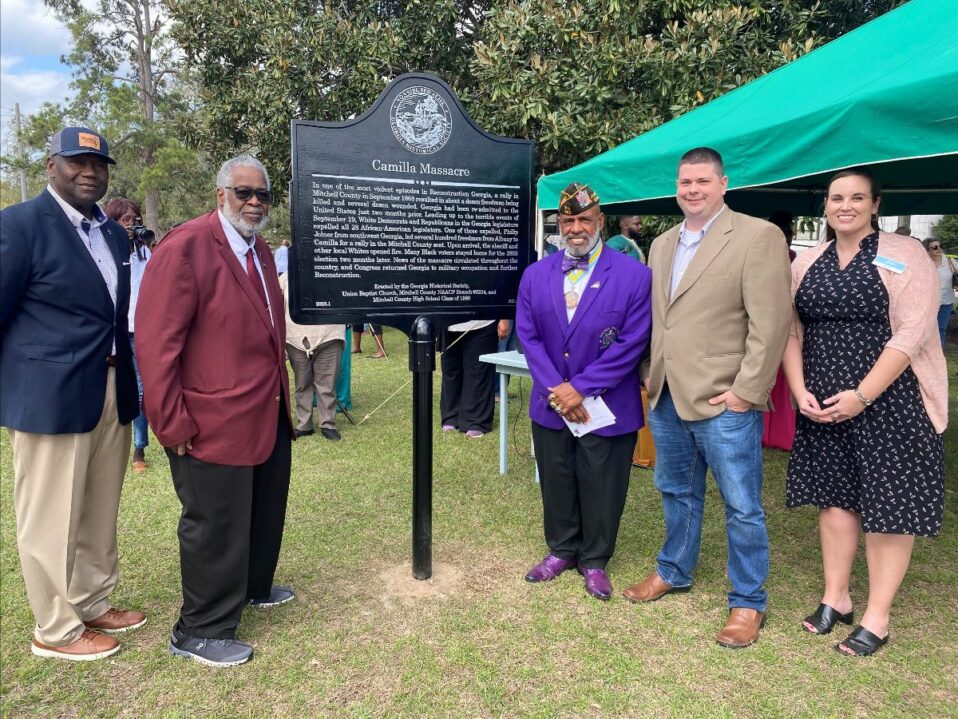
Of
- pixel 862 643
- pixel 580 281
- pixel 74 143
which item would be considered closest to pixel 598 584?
pixel 862 643

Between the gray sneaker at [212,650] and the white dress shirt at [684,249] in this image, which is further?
the white dress shirt at [684,249]

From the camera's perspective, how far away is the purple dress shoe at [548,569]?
375cm

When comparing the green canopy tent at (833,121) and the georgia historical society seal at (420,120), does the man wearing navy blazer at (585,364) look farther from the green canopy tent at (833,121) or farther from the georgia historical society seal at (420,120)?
the green canopy tent at (833,121)

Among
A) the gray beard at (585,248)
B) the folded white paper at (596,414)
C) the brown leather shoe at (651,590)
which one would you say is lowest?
the brown leather shoe at (651,590)

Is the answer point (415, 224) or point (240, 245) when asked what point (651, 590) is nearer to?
point (415, 224)

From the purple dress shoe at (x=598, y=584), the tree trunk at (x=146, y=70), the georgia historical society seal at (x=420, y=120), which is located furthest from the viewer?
the tree trunk at (x=146, y=70)

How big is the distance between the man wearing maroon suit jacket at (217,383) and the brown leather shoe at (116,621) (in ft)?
1.02

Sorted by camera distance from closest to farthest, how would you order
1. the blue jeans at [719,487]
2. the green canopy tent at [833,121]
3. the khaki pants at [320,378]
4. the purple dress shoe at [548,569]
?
the green canopy tent at [833,121], the blue jeans at [719,487], the purple dress shoe at [548,569], the khaki pants at [320,378]

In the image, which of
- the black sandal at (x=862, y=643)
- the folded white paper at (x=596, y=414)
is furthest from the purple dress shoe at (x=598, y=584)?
the black sandal at (x=862, y=643)

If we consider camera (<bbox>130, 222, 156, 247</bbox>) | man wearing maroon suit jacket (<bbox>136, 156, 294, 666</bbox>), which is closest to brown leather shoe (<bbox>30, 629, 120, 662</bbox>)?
man wearing maroon suit jacket (<bbox>136, 156, 294, 666</bbox>)

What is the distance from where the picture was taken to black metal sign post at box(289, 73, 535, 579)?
3199 mm

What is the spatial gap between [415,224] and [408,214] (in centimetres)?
6

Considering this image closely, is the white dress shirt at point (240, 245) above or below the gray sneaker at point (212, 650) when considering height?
above

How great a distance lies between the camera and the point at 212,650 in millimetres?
2988
